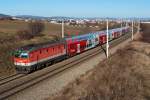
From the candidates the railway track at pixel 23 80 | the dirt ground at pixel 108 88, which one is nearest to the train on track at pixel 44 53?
the railway track at pixel 23 80

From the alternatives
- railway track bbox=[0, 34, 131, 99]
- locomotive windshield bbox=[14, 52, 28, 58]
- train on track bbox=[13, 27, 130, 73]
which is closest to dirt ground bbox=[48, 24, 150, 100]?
railway track bbox=[0, 34, 131, 99]

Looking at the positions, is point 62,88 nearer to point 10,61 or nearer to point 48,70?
point 48,70

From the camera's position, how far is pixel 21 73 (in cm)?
3070

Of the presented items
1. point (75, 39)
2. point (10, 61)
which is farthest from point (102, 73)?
point (75, 39)

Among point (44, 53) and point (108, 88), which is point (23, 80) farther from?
point (108, 88)

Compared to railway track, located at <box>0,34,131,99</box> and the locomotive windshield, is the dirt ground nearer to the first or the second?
railway track, located at <box>0,34,131,99</box>

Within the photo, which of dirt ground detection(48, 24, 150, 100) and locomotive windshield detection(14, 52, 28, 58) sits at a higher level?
locomotive windshield detection(14, 52, 28, 58)

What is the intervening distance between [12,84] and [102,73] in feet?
25.6

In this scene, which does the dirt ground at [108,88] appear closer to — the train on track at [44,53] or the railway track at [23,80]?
the railway track at [23,80]

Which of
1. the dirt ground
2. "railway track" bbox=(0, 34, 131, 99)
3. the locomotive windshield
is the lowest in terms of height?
"railway track" bbox=(0, 34, 131, 99)

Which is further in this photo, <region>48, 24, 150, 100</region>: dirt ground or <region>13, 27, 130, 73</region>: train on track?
<region>13, 27, 130, 73</region>: train on track

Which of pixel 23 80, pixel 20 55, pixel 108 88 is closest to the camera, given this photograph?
pixel 108 88

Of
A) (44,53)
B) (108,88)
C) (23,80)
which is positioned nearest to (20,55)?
(44,53)

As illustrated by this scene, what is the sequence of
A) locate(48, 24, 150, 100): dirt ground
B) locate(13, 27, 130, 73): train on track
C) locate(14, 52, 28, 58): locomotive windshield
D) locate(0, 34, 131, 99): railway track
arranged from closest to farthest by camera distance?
locate(48, 24, 150, 100): dirt ground → locate(0, 34, 131, 99): railway track → locate(14, 52, 28, 58): locomotive windshield → locate(13, 27, 130, 73): train on track
